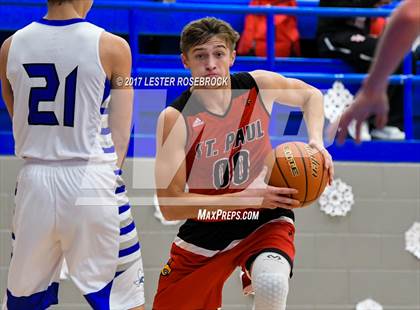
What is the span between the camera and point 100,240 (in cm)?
357

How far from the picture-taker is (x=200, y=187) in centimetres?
440

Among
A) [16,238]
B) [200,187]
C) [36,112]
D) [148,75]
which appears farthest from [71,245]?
[148,75]

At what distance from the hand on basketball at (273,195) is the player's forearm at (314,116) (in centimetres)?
33

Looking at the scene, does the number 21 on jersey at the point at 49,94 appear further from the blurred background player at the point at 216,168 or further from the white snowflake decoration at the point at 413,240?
the white snowflake decoration at the point at 413,240

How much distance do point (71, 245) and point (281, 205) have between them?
102 centimetres

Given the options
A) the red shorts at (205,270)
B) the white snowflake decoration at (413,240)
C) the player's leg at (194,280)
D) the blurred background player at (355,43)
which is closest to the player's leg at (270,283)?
the red shorts at (205,270)

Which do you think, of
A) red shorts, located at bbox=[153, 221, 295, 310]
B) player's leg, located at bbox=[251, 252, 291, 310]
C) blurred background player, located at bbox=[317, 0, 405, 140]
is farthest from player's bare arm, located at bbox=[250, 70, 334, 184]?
blurred background player, located at bbox=[317, 0, 405, 140]

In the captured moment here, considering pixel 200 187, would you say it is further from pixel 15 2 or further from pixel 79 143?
pixel 15 2

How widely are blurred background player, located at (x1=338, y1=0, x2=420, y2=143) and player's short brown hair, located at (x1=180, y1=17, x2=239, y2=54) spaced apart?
227cm

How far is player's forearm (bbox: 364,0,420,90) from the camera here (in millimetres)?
1956

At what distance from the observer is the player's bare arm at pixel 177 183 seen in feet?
13.6

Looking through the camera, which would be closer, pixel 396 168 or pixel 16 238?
pixel 16 238

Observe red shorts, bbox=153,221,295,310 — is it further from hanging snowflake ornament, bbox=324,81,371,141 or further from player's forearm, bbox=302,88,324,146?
hanging snowflake ornament, bbox=324,81,371,141

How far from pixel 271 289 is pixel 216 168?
2.47ft
